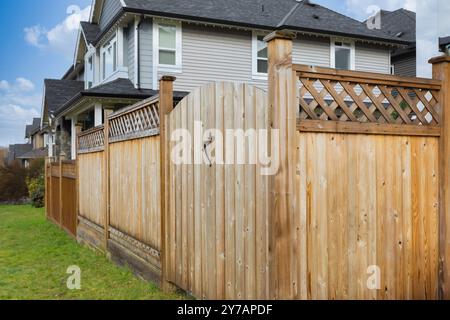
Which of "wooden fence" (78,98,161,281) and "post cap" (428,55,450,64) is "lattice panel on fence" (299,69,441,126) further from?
"wooden fence" (78,98,161,281)

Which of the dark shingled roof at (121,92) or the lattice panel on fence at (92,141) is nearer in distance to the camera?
the lattice panel on fence at (92,141)

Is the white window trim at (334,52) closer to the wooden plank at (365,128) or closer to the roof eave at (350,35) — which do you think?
the roof eave at (350,35)

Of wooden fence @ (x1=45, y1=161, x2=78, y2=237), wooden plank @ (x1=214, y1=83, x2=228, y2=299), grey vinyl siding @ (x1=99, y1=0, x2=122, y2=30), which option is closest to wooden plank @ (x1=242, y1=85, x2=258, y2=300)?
wooden plank @ (x1=214, y1=83, x2=228, y2=299)

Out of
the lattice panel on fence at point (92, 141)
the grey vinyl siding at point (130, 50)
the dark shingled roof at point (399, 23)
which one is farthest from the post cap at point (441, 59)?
the dark shingled roof at point (399, 23)

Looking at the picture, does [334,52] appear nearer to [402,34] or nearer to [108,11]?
[402,34]

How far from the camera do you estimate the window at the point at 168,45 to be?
13.5 m

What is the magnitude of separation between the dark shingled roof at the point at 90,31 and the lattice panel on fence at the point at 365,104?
14.5 m

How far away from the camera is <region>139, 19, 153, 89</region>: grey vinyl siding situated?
13.2 m

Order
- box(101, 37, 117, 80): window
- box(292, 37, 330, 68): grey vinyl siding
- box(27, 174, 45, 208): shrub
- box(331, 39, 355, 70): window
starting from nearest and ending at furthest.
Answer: box(101, 37, 117, 80): window, box(292, 37, 330, 68): grey vinyl siding, box(331, 39, 355, 70): window, box(27, 174, 45, 208): shrub

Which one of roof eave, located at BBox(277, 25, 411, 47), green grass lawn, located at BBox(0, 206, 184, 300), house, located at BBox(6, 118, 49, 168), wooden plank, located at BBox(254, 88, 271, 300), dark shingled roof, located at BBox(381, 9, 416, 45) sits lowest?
green grass lawn, located at BBox(0, 206, 184, 300)

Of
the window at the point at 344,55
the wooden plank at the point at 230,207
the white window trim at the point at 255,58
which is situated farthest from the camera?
the window at the point at 344,55

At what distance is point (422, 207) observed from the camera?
13.4ft

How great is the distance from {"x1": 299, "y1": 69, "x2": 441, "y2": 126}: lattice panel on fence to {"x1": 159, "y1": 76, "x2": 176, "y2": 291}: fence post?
182 cm
